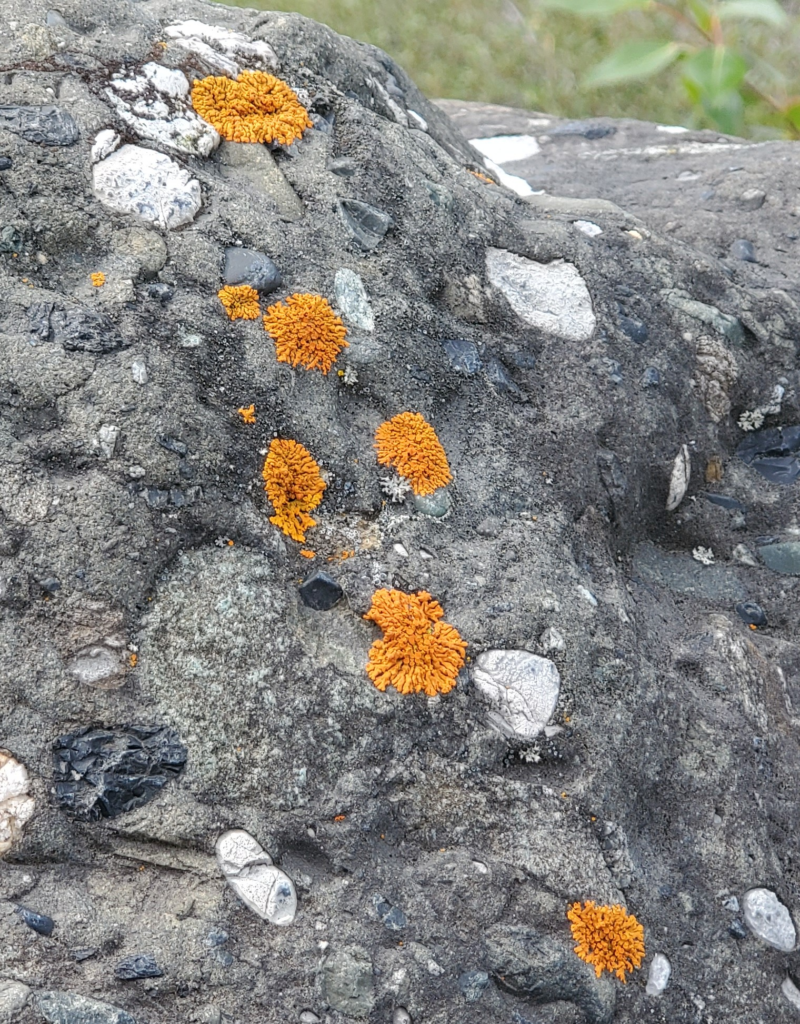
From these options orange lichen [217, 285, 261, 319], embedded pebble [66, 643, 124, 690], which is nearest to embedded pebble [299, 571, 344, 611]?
embedded pebble [66, 643, 124, 690]

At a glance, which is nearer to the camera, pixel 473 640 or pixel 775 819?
pixel 473 640

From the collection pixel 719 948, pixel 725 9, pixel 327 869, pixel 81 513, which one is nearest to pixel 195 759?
pixel 327 869

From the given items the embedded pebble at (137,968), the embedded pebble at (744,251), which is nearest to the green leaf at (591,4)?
the embedded pebble at (744,251)

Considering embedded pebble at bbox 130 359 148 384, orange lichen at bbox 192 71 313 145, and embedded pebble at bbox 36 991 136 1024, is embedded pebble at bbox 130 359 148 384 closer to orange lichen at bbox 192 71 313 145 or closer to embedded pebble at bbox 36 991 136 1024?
orange lichen at bbox 192 71 313 145

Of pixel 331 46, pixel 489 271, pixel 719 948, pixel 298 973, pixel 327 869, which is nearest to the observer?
pixel 298 973

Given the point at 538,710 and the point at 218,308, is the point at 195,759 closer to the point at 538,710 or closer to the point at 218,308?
the point at 538,710

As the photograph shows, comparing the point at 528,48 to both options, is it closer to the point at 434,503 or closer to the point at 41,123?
the point at 41,123

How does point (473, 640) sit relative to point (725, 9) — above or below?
below
